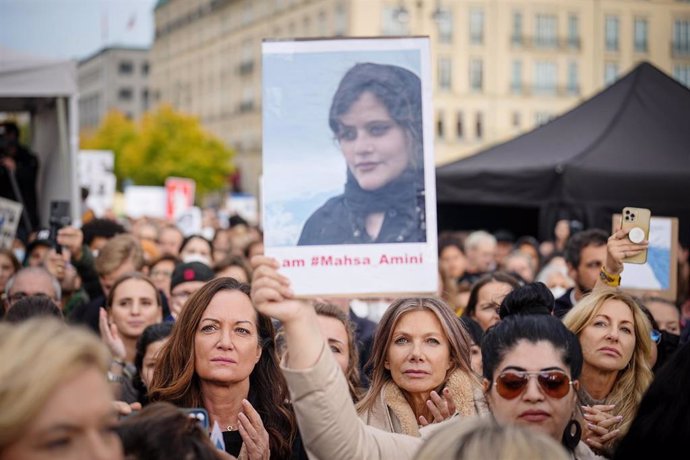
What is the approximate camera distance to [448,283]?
34.1 ft

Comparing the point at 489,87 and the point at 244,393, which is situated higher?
the point at 489,87

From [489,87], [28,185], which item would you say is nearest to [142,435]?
[28,185]

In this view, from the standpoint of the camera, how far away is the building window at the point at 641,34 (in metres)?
75.1

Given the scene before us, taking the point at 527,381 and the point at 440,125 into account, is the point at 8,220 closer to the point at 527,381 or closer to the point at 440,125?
the point at 527,381

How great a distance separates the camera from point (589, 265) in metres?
7.93

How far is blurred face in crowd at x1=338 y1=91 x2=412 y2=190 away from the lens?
4.01 meters

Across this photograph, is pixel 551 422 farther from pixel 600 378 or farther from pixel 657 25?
pixel 657 25

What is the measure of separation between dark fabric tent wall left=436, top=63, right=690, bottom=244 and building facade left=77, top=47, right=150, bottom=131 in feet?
440

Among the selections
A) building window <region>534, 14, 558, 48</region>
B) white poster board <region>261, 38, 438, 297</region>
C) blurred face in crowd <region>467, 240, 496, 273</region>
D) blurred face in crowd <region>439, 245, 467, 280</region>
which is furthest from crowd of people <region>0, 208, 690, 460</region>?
building window <region>534, 14, 558, 48</region>

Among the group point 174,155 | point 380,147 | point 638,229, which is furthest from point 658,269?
point 174,155

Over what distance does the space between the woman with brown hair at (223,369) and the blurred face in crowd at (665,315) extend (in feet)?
11.0

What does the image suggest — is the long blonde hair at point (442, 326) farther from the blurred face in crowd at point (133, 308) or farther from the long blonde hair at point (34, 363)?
the long blonde hair at point (34, 363)

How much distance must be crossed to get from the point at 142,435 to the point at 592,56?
75.7 meters

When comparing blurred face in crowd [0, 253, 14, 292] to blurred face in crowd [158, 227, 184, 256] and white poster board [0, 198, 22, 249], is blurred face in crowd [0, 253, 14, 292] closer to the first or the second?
white poster board [0, 198, 22, 249]
